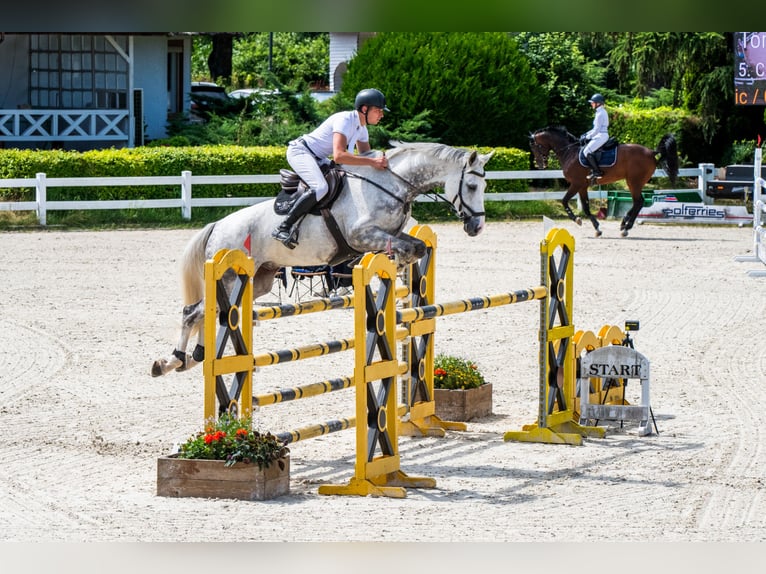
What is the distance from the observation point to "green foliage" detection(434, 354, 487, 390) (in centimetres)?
805

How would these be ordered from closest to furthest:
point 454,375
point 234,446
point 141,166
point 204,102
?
point 234,446, point 454,375, point 141,166, point 204,102

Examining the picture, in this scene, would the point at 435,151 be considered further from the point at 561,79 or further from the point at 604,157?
the point at 561,79

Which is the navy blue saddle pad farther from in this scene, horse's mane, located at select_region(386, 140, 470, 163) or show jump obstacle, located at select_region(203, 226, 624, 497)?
show jump obstacle, located at select_region(203, 226, 624, 497)

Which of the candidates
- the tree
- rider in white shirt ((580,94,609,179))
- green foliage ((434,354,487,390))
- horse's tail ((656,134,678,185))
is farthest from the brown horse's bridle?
the tree

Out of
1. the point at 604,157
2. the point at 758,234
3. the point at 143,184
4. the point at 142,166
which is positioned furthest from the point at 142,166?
the point at 758,234

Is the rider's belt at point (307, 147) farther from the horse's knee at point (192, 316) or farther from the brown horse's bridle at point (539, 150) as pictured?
the brown horse's bridle at point (539, 150)

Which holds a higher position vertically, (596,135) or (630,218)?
(596,135)

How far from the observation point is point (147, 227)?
19.0 metres

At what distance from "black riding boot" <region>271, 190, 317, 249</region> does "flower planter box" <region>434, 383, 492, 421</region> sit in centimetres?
140

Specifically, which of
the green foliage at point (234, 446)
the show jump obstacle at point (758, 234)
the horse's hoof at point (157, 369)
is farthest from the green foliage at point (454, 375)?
the show jump obstacle at point (758, 234)

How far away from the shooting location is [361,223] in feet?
24.7

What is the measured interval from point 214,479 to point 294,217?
2.35 meters

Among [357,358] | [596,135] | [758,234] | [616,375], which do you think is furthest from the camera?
[596,135]

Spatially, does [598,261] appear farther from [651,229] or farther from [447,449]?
[447,449]
